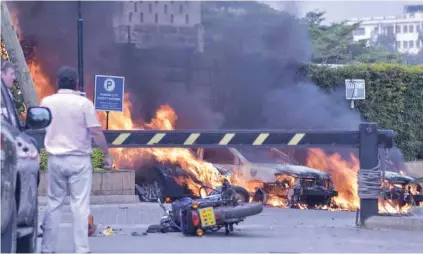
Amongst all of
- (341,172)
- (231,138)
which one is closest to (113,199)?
(341,172)

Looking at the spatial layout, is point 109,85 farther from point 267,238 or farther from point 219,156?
point 267,238

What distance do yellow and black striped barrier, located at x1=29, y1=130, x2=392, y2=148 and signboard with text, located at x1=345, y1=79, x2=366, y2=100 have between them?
45.0ft

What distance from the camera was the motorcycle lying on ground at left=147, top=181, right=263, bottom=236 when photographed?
39.9ft

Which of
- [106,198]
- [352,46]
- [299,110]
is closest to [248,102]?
[299,110]

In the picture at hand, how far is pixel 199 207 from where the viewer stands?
12.2 m

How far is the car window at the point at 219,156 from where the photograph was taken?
21436 mm

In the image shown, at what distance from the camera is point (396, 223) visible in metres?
13.6

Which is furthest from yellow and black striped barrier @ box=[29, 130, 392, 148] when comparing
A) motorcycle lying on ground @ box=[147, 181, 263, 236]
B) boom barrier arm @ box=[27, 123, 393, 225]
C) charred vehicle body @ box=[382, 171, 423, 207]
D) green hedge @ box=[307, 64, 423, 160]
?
green hedge @ box=[307, 64, 423, 160]

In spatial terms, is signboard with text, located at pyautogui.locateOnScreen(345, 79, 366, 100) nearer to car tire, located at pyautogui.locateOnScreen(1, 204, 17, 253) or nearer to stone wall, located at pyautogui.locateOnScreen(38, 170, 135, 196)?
stone wall, located at pyautogui.locateOnScreen(38, 170, 135, 196)

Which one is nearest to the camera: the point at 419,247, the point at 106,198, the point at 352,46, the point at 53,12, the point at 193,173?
the point at 419,247

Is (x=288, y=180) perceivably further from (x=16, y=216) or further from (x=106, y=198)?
(x=16, y=216)

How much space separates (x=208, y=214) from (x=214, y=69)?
16160 mm

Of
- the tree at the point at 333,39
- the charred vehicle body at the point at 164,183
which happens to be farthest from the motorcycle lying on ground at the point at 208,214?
→ the tree at the point at 333,39

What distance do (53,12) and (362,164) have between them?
1468 cm
